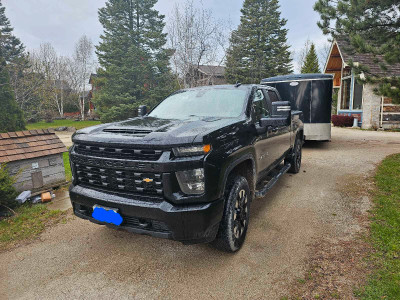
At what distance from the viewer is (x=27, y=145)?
4.89 m

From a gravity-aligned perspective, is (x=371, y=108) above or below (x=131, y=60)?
below

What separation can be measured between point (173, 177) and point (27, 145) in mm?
4045

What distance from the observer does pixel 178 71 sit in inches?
668

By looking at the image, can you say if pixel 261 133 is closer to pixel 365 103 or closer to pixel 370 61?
pixel 370 61

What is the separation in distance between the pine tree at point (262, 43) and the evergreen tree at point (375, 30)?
20843mm

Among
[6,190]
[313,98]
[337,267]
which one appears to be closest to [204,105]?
[337,267]

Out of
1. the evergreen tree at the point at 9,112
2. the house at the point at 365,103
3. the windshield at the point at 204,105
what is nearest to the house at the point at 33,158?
the windshield at the point at 204,105

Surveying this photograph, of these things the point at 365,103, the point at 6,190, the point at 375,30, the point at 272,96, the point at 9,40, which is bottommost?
the point at 6,190

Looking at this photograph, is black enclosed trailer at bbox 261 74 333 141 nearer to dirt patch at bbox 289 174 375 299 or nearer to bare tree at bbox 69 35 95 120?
dirt patch at bbox 289 174 375 299

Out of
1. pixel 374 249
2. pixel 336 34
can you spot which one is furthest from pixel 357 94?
pixel 374 249

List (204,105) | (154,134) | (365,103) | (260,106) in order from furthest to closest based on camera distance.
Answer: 1. (365,103)
2. (260,106)
3. (204,105)
4. (154,134)

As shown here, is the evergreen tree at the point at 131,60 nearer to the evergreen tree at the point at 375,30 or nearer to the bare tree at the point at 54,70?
the bare tree at the point at 54,70

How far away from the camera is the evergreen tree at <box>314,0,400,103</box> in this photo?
21.8 feet

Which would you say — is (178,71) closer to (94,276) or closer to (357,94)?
(357,94)
